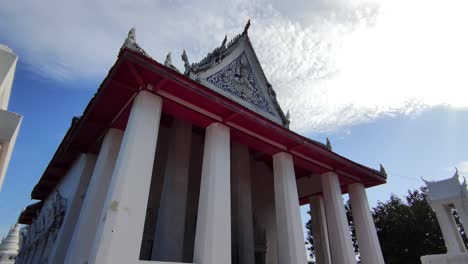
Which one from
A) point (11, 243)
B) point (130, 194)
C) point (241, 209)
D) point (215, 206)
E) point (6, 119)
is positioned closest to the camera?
point (6, 119)

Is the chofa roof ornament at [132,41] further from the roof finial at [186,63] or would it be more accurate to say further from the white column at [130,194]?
the roof finial at [186,63]

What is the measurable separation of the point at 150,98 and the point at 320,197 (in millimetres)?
7449

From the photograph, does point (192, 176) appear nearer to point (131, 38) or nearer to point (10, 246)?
point (131, 38)

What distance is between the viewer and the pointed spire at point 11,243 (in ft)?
78.3

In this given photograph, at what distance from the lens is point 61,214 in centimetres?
677

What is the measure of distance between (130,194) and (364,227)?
663 centimetres

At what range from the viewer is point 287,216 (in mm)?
5574

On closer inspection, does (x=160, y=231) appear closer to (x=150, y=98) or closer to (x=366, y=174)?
(x=150, y=98)

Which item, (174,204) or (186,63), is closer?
(174,204)

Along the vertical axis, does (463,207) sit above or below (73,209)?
above

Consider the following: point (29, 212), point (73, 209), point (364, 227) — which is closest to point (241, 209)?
point (364, 227)

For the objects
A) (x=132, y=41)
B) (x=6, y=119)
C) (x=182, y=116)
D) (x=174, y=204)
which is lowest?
(x=6, y=119)

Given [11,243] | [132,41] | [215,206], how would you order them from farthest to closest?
[11,243] → [132,41] → [215,206]

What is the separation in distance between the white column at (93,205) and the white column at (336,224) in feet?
18.0
